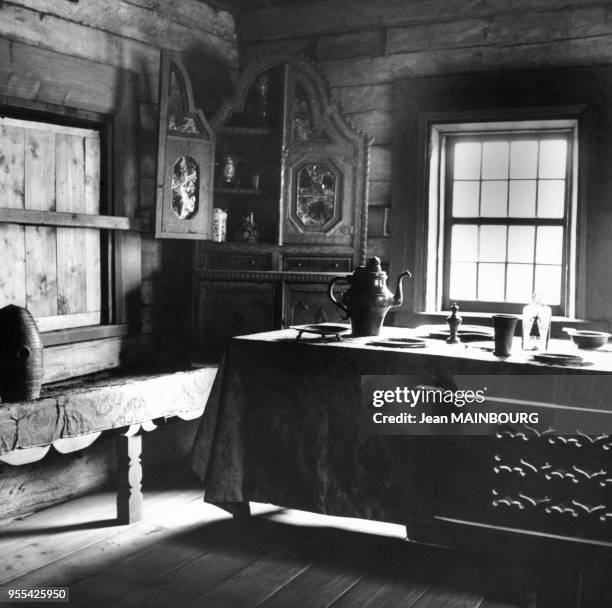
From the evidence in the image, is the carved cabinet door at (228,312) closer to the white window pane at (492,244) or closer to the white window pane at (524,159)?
the white window pane at (492,244)

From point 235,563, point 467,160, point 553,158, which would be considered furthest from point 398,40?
point 235,563

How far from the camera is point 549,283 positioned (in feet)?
16.4

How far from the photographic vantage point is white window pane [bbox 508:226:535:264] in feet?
16.6

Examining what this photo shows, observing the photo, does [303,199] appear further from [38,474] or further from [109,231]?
[38,474]

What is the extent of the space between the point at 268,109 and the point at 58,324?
6.50 ft

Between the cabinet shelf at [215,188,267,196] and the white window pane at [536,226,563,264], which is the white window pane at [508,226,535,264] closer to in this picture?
the white window pane at [536,226,563,264]

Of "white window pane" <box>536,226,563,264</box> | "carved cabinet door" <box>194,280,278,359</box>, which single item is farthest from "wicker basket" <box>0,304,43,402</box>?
"white window pane" <box>536,226,563,264</box>

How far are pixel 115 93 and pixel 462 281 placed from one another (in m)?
2.52

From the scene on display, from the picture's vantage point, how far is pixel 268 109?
522 centimetres

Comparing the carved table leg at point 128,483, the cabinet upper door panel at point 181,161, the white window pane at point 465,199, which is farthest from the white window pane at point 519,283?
the carved table leg at point 128,483

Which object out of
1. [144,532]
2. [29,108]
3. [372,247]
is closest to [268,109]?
[372,247]

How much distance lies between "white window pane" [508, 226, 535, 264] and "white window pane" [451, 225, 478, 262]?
23cm

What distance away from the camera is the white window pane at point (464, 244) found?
5203 millimetres

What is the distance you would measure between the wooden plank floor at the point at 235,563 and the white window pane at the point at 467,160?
94.6 inches
